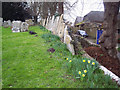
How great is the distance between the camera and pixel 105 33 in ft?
15.0

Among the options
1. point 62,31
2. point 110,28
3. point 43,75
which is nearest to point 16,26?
point 62,31

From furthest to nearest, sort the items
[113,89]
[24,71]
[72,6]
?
1. [72,6]
2. [24,71]
3. [113,89]

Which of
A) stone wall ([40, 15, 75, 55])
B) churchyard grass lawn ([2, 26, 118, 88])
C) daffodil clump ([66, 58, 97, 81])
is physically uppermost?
stone wall ([40, 15, 75, 55])

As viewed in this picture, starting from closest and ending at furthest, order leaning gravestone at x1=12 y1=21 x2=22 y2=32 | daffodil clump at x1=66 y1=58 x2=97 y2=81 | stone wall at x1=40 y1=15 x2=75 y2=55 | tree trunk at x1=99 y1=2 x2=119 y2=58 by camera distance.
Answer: daffodil clump at x1=66 y1=58 x2=97 y2=81 → tree trunk at x1=99 y1=2 x2=119 y2=58 → stone wall at x1=40 y1=15 x2=75 y2=55 → leaning gravestone at x1=12 y1=21 x2=22 y2=32

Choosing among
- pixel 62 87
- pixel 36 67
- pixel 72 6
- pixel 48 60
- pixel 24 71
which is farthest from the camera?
pixel 72 6

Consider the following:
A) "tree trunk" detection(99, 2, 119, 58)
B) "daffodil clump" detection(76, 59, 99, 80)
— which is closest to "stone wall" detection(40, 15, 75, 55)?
"daffodil clump" detection(76, 59, 99, 80)

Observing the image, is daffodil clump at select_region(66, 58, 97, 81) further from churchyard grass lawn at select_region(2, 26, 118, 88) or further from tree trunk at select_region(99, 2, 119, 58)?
tree trunk at select_region(99, 2, 119, 58)

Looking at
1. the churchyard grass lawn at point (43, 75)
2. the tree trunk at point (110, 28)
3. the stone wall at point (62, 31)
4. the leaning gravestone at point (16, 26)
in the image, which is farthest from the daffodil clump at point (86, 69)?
the leaning gravestone at point (16, 26)

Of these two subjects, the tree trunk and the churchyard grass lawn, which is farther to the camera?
the tree trunk

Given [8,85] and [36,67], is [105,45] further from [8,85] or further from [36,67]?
[8,85]

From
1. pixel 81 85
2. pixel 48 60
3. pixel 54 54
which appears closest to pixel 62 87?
pixel 81 85

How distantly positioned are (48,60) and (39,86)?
5.79 feet

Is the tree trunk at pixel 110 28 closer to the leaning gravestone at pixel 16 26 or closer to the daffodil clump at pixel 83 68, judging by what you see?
the daffodil clump at pixel 83 68

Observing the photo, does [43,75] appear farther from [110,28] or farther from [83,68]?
[110,28]
